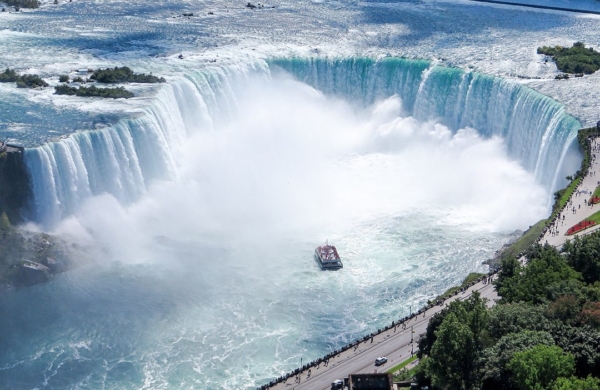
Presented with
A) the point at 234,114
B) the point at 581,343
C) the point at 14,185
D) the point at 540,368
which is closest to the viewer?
the point at 540,368

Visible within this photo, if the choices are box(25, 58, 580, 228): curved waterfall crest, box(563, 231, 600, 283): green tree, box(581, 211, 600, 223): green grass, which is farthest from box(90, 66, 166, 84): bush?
box(563, 231, 600, 283): green tree

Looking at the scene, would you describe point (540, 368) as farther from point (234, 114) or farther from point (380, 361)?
point (234, 114)

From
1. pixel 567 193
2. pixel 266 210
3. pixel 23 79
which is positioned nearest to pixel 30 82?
pixel 23 79

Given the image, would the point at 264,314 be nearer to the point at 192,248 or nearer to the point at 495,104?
the point at 192,248

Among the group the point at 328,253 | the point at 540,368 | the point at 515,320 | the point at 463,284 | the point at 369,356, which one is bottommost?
the point at 369,356

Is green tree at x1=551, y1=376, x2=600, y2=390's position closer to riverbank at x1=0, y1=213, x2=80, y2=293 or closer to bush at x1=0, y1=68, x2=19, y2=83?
riverbank at x1=0, y1=213, x2=80, y2=293

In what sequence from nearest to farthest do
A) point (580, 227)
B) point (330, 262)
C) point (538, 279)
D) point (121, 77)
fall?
point (538, 279)
point (580, 227)
point (330, 262)
point (121, 77)

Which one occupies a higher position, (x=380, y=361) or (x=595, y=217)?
(x=595, y=217)

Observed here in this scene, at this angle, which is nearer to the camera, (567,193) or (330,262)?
(330,262)
